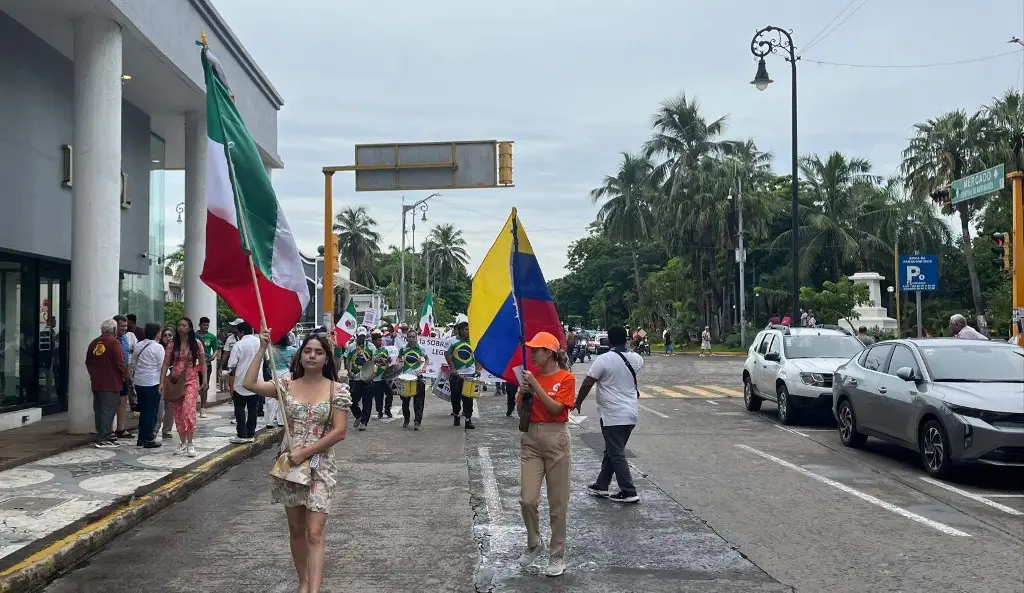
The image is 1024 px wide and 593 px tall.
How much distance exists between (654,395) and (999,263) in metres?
7.99

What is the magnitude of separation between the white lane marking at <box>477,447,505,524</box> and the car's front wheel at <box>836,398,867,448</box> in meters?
5.09

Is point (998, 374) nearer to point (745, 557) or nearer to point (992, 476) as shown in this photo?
point (992, 476)

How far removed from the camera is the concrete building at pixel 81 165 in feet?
43.0

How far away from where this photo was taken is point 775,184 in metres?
64.4

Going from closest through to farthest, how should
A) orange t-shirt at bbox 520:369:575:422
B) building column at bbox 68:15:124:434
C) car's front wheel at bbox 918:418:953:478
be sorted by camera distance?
orange t-shirt at bbox 520:369:575:422 → car's front wheel at bbox 918:418:953:478 → building column at bbox 68:15:124:434

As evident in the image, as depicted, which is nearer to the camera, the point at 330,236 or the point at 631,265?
the point at 330,236

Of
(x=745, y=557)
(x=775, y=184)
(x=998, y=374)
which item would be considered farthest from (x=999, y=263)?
(x=775, y=184)

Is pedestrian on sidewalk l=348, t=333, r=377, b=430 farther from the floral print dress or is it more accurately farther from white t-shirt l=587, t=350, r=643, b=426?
the floral print dress

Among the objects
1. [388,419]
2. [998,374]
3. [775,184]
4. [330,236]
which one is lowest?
[388,419]

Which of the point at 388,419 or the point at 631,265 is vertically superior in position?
the point at 631,265

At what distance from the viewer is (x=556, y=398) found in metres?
6.60

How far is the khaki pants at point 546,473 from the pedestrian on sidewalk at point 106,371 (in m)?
7.26

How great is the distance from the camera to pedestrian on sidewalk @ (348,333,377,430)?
15.3 m

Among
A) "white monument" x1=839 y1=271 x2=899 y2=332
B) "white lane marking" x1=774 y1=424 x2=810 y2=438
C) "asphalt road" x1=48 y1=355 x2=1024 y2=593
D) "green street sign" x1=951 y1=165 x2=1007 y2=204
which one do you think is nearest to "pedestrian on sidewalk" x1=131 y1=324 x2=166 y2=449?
"asphalt road" x1=48 y1=355 x2=1024 y2=593
